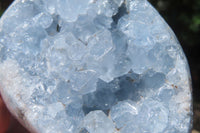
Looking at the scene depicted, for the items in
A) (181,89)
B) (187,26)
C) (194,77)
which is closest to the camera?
(181,89)

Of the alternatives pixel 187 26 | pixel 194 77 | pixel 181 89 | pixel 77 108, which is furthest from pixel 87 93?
pixel 194 77

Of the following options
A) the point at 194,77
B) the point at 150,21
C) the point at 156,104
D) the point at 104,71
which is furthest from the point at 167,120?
the point at 194,77

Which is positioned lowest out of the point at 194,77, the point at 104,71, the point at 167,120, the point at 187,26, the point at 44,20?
the point at 194,77

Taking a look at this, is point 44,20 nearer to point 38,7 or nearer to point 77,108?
point 38,7

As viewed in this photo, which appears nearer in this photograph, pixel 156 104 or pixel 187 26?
pixel 156 104

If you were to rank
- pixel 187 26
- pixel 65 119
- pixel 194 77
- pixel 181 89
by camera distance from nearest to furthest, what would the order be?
pixel 65 119 → pixel 181 89 → pixel 187 26 → pixel 194 77

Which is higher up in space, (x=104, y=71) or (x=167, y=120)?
(x=104, y=71)
